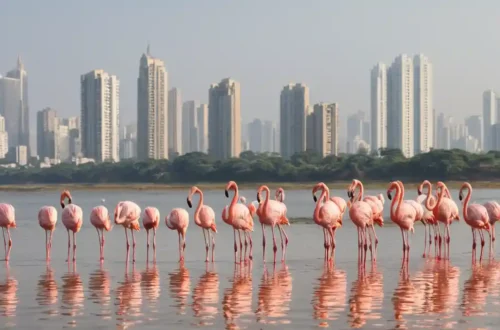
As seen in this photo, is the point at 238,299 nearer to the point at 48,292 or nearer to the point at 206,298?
the point at 206,298

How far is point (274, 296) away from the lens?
1508cm

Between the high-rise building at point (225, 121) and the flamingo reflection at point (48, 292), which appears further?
the high-rise building at point (225, 121)

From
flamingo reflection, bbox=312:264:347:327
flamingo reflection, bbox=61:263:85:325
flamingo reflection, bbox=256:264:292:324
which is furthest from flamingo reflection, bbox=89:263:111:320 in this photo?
flamingo reflection, bbox=312:264:347:327

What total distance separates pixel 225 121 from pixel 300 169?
81814 millimetres

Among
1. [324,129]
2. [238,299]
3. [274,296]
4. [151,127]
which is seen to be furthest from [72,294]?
[151,127]

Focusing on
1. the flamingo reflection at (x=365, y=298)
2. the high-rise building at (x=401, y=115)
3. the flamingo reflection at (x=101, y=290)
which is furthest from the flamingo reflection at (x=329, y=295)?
the high-rise building at (x=401, y=115)

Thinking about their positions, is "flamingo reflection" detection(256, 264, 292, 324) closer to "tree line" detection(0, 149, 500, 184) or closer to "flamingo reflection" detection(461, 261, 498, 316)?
"flamingo reflection" detection(461, 261, 498, 316)

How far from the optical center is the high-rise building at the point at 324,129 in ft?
548

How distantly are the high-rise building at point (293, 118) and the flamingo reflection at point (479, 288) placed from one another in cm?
15592

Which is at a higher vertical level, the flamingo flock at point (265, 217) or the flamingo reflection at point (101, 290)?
the flamingo flock at point (265, 217)

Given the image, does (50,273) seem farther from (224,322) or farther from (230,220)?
(224,322)

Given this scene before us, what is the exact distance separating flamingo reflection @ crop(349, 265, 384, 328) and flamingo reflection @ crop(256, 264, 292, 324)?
2.78ft

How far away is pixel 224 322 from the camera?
502 inches

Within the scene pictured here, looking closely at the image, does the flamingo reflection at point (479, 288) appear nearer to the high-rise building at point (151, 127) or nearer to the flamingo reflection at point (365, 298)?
the flamingo reflection at point (365, 298)
